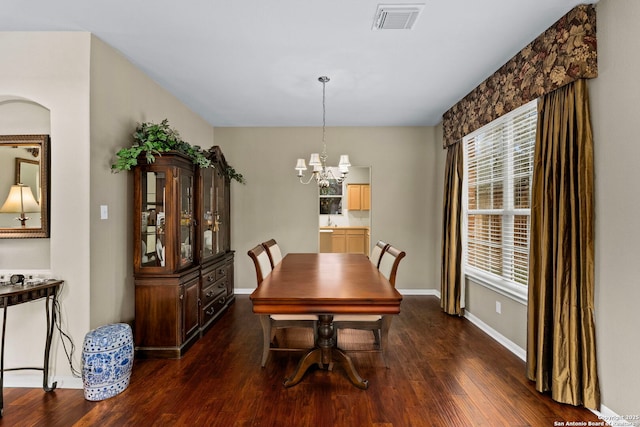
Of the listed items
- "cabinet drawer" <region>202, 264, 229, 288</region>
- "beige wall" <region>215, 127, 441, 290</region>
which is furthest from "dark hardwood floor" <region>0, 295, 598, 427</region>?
"beige wall" <region>215, 127, 441, 290</region>

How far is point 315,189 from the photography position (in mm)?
5129

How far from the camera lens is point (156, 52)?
2.77m

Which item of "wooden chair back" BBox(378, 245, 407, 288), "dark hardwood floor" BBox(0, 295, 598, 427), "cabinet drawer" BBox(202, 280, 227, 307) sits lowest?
"dark hardwood floor" BBox(0, 295, 598, 427)

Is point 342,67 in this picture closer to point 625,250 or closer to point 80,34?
point 80,34

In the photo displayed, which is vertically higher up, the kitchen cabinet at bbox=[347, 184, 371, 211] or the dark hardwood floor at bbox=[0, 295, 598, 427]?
the kitchen cabinet at bbox=[347, 184, 371, 211]

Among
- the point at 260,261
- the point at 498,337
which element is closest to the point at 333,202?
the point at 498,337

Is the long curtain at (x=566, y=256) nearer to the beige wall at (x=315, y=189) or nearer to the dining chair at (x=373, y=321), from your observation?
the dining chair at (x=373, y=321)

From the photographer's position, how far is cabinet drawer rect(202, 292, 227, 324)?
3496 millimetres

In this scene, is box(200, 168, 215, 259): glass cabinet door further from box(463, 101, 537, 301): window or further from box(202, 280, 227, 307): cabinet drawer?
box(463, 101, 537, 301): window

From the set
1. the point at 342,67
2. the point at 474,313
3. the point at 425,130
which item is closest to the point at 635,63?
the point at 342,67

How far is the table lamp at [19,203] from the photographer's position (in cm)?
248

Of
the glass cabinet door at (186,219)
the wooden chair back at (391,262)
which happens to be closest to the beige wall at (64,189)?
the glass cabinet door at (186,219)

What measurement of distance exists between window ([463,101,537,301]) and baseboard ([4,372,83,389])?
3.69 metres

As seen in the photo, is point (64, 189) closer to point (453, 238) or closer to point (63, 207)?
point (63, 207)
